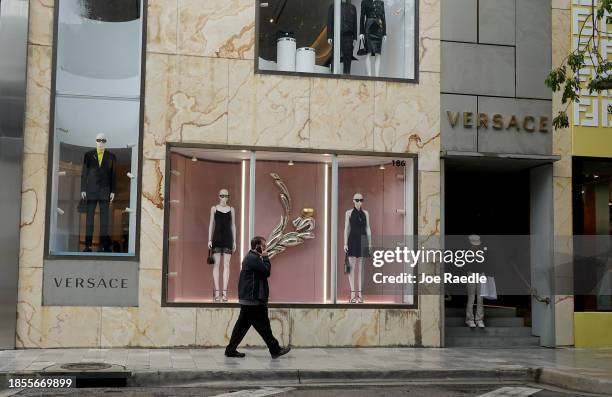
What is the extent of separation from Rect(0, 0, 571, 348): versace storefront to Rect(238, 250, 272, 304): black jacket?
166 cm

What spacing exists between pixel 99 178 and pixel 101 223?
30.4 inches

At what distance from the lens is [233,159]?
14547mm

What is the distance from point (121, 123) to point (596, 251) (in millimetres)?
9161

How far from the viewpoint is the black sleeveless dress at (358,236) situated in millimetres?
14945

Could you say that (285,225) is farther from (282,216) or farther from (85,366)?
(85,366)

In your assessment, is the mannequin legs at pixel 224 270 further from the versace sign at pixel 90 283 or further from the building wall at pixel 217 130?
the versace sign at pixel 90 283

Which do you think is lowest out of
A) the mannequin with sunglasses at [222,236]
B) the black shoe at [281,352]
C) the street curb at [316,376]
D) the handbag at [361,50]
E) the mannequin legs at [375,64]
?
the street curb at [316,376]

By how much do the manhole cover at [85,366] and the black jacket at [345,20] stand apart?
7.31 m

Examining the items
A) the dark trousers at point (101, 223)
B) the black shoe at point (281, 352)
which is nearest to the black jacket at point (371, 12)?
the dark trousers at point (101, 223)

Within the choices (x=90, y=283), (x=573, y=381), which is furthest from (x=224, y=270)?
(x=573, y=381)

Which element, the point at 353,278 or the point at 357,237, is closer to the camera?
the point at 353,278

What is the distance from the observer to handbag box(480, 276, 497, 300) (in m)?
15.9

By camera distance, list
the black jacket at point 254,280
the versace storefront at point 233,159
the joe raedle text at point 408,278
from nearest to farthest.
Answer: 1. the black jacket at point 254,280
2. the versace storefront at point 233,159
3. the joe raedle text at point 408,278

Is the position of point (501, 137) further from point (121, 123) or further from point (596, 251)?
point (121, 123)
